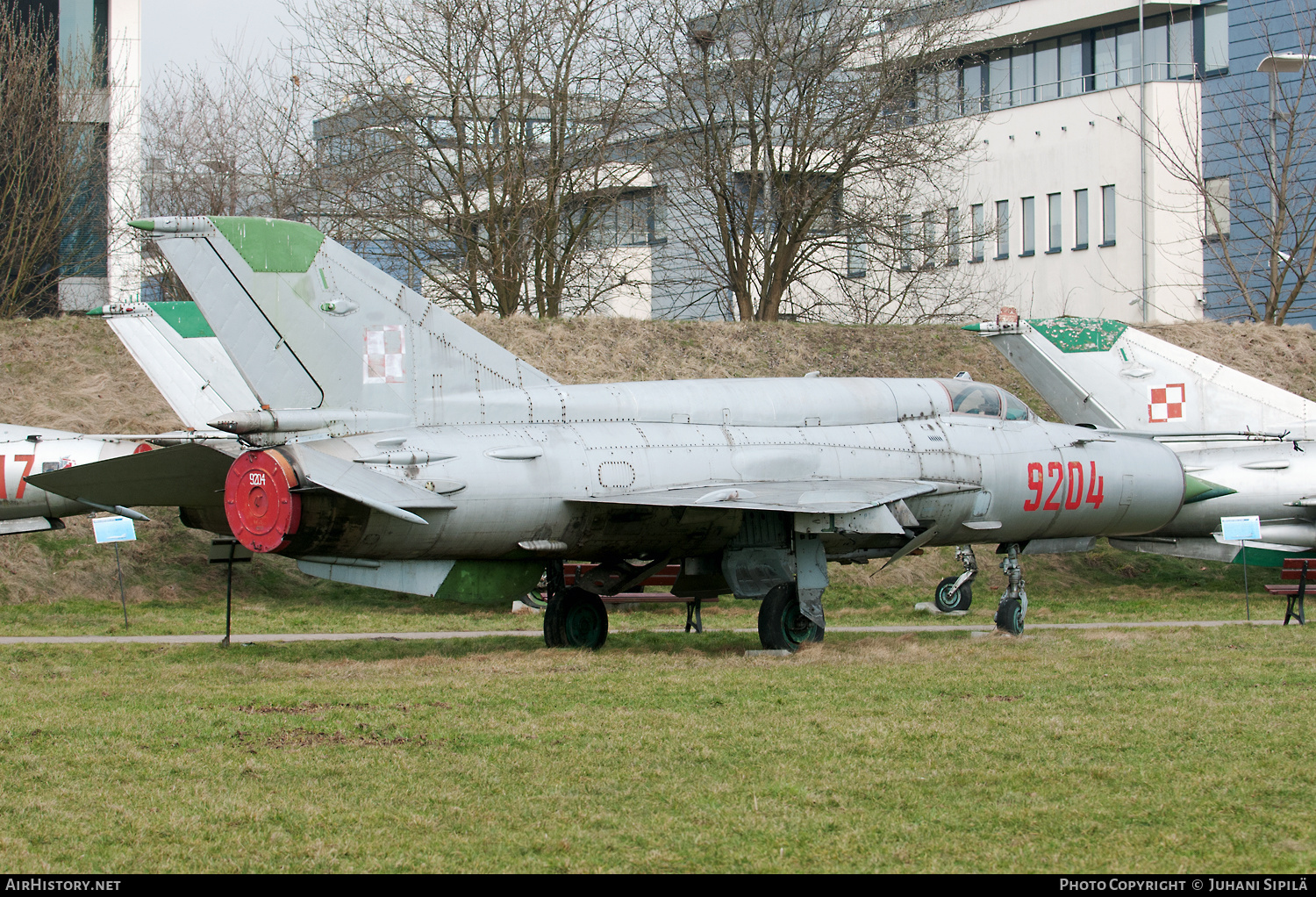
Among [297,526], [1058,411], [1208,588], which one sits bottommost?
[1208,588]

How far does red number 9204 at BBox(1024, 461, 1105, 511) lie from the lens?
15133mm

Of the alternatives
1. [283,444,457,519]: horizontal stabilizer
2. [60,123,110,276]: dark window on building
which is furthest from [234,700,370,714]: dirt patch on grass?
[60,123,110,276]: dark window on building

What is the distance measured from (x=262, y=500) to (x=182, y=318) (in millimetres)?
9319

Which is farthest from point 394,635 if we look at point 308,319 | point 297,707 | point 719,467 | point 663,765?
point 663,765

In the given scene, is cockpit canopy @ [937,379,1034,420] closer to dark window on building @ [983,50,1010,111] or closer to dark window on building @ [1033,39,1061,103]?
dark window on building @ [1033,39,1061,103]

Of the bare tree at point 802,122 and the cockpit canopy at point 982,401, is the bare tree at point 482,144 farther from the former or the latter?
the cockpit canopy at point 982,401

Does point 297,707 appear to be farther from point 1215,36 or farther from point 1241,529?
point 1215,36

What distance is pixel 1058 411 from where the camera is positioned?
2102cm

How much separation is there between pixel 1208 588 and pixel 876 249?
12.7 m

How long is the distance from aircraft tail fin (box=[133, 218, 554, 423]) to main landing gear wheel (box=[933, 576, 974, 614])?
9666mm

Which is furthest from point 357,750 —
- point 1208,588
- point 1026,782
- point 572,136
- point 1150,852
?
point 572,136

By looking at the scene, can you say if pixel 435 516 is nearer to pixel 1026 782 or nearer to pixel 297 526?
pixel 297 526

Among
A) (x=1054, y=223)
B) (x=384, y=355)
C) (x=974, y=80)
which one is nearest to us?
(x=384, y=355)

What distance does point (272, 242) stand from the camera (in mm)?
12281
